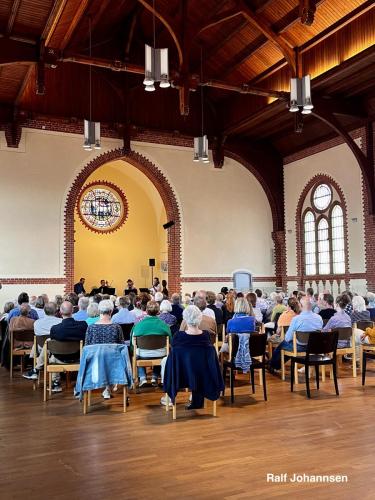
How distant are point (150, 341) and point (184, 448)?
2180 millimetres

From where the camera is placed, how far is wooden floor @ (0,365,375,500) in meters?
3.51

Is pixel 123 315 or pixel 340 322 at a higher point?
pixel 123 315

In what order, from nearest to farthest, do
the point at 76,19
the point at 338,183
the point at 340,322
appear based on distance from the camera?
the point at 340,322 < the point at 76,19 < the point at 338,183

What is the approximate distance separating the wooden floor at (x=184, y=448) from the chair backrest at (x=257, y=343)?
57 cm

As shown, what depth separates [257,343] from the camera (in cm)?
631

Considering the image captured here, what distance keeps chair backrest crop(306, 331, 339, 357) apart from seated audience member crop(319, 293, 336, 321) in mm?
1969

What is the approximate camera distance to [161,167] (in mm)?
16062

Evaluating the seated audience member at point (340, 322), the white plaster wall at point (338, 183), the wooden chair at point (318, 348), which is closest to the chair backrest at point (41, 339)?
the wooden chair at point (318, 348)

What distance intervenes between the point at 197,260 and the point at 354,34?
780 centimetres

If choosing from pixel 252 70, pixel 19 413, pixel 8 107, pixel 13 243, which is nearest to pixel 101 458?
pixel 19 413

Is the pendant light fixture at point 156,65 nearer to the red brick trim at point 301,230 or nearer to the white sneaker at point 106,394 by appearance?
the white sneaker at point 106,394

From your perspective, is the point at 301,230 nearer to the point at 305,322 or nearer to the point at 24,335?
the point at 305,322

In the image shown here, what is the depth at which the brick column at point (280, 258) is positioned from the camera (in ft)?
58.1

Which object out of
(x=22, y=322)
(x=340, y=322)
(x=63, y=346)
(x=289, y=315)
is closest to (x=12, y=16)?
(x=22, y=322)
